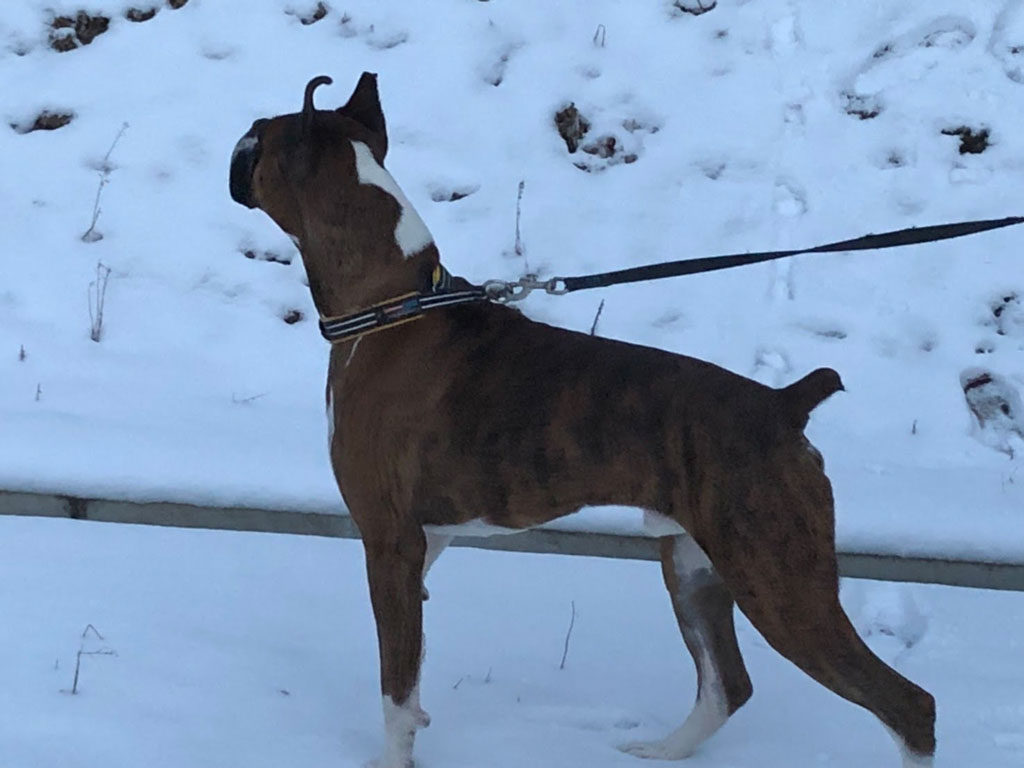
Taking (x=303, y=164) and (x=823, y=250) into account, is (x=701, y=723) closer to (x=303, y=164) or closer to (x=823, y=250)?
(x=823, y=250)

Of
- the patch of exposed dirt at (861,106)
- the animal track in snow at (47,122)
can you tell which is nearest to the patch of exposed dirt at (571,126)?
the patch of exposed dirt at (861,106)

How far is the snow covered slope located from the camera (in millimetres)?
4551

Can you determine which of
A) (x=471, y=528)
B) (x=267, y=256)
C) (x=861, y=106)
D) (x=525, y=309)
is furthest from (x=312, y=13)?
(x=471, y=528)

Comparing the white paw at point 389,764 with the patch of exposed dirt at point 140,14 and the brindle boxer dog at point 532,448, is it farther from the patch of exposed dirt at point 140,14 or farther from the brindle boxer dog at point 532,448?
the patch of exposed dirt at point 140,14

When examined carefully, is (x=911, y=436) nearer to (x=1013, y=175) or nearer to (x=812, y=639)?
(x=1013, y=175)

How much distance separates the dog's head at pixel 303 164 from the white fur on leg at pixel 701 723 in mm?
1379

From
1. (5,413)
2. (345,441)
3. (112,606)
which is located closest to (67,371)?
(5,413)

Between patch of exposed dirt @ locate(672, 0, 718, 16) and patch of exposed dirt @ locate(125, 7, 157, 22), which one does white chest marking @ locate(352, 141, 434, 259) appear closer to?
patch of exposed dirt @ locate(672, 0, 718, 16)

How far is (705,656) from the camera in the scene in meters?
3.19

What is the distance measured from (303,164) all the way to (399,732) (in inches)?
50.5

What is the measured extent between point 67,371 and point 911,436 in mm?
3065

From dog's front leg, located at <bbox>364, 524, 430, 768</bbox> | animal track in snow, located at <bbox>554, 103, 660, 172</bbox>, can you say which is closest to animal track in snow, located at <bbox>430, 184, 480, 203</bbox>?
animal track in snow, located at <bbox>554, 103, 660, 172</bbox>

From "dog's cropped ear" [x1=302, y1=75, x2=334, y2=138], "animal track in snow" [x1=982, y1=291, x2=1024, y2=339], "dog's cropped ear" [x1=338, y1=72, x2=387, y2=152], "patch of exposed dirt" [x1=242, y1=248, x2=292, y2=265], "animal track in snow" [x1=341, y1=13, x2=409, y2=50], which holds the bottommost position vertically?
"patch of exposed dirt" [x1=242, y1=248, x2=292, y2=265]

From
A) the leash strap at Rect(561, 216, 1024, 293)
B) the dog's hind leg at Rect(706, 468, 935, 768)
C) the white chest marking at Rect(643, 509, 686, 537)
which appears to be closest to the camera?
the dog's hind leg at Rect(706, 468, 935, 768)
